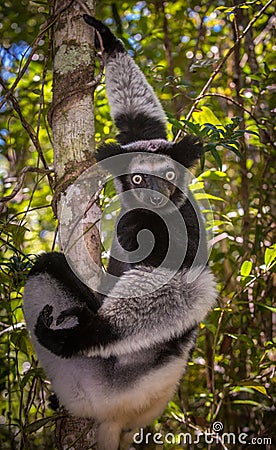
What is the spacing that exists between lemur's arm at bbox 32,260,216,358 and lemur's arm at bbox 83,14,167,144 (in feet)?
3.55

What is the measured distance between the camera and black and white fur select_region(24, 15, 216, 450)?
7.04 ft

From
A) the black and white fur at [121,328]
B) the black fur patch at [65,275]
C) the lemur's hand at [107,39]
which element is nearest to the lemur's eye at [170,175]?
the black and white fur at [121,328]

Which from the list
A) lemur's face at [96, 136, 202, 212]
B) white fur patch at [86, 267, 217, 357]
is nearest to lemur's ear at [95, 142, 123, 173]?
lemur's face at [96, 136, 202, 212]

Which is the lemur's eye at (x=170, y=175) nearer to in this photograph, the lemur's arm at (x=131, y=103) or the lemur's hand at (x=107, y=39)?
the lemur's arm at (x=131, y=103)

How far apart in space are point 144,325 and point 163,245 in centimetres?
48

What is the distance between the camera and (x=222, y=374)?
3.75m

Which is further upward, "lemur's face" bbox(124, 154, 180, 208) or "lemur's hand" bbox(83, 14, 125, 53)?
"lemur's hand" bbox(83, 14, 125, 53)

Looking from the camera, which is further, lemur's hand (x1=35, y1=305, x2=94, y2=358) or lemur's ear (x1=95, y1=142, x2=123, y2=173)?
lemur's ear (x1=95, y1=142, x2=123, y2=173)

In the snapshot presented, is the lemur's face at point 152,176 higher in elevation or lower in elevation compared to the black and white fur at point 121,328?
higher

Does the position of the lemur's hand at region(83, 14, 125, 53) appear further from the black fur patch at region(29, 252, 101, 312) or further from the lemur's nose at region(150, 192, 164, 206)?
the black fur patch at region(29, 252, 101, 312)

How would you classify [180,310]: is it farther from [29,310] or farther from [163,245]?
[29,310]

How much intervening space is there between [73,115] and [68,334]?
1.04 metres

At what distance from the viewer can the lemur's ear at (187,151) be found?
8.57 feet

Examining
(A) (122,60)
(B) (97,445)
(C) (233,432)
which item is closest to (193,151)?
(A) (122,60)
